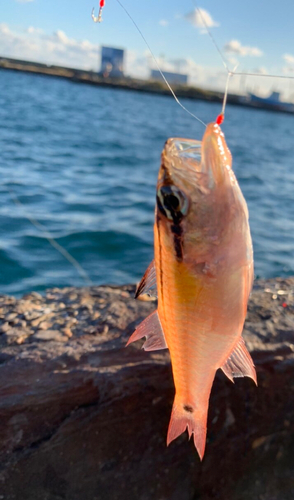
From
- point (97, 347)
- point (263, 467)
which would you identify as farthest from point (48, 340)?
point (263, 467)

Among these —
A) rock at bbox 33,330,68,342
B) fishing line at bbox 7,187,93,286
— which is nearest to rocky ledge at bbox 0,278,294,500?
rock at bbox 33,330,68,342

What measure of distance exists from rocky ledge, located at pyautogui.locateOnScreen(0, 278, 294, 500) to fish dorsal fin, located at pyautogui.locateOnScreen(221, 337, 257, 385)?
101 cm

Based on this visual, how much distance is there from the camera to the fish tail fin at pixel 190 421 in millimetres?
1732

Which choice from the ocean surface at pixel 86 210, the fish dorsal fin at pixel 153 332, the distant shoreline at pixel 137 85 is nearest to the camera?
the fish dorsal fin at pixel 153 332

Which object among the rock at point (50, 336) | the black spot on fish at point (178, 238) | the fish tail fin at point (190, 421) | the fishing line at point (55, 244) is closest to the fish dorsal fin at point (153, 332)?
the fish tail fin at point (190, 421)

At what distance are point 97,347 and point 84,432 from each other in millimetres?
459

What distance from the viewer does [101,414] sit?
2.56m

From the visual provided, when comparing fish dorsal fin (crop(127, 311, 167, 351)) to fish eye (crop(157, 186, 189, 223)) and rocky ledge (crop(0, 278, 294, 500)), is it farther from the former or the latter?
rocky ledge (crop(0, 278, 294, 500))

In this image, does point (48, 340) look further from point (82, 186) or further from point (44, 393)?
point (82, 186)

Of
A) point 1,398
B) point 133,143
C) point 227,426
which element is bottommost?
point 133,143

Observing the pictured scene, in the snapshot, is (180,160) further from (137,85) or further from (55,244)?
(137,85)

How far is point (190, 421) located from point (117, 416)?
3.10ft

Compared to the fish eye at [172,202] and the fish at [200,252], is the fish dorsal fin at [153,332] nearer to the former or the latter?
the fish at [200,252]

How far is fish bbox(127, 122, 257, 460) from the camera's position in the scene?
1.35m
